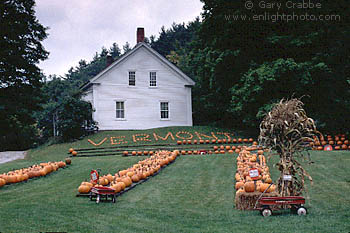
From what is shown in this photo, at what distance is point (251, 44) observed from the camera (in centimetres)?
2602

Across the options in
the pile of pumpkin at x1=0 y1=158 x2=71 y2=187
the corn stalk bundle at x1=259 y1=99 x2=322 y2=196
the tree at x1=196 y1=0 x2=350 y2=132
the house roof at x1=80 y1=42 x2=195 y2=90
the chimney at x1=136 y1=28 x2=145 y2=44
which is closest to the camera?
the corn stalk bundle at x1=259 y1=99 x2=322 y2=196

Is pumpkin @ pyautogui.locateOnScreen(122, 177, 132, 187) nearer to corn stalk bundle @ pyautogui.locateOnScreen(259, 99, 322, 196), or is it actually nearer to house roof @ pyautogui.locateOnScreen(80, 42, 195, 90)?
corn stalk bundle @ pyautogui.locateOnScreen(259, 99, 322, 196)

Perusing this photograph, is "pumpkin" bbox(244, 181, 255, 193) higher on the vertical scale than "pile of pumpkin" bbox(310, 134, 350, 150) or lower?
lower

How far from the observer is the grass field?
639cm

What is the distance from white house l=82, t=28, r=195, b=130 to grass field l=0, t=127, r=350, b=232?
17814 mm

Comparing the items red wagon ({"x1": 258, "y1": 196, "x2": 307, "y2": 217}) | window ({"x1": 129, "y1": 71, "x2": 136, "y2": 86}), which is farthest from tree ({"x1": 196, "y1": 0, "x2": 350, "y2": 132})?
red wagon ({"x1": 258, "y1": 196, "x2": 307, "y2": 217})

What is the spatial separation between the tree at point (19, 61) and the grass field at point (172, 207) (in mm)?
14488

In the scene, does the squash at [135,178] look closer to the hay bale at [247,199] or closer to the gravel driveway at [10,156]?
the hay bale at [247,199]

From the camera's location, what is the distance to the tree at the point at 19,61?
87.6ft

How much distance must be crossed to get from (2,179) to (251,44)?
63.4 feet

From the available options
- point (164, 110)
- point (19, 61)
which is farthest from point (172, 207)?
point (164, 110)

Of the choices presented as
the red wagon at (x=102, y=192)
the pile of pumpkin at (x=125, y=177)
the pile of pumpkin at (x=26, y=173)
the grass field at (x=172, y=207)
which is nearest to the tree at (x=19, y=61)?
the pile of pumpkin at (x=26, y=173)

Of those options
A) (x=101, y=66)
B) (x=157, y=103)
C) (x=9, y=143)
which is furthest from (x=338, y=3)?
(x=101, y=66)

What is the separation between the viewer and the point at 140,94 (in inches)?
1293
